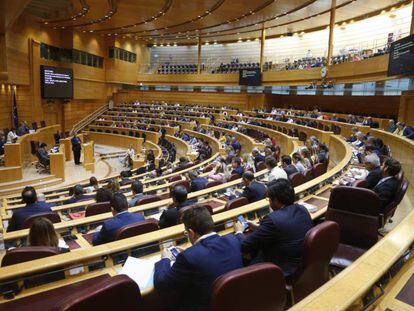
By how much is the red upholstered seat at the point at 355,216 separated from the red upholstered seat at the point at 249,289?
1.45m

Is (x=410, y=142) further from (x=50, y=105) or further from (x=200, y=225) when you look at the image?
(x=50, y=105)

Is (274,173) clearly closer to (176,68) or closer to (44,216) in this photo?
(44,216)

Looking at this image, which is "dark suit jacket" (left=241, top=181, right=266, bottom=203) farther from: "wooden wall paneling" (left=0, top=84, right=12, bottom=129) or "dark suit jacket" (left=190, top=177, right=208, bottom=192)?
"wooden wall paneling" (left=0, top=84, right=12, bottom=129)

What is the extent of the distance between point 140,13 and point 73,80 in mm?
6302

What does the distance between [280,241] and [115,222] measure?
1.46m

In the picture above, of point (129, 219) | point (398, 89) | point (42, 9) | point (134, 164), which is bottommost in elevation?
point (134, 164)

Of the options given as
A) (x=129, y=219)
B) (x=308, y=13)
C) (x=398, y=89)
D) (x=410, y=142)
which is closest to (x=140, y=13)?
(x=308, y=13)

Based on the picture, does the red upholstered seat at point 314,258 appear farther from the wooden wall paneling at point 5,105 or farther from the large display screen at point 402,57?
the wooden wall paneling at point 5,105

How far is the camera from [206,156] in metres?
12.3

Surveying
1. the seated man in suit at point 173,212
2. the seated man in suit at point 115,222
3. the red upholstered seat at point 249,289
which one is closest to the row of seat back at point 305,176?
the seated man in suit at point 173,212

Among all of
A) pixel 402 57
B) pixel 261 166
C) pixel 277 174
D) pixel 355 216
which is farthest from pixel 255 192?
pixel 402 57

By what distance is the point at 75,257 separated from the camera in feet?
7.16

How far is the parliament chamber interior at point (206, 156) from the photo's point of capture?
1.97 meters

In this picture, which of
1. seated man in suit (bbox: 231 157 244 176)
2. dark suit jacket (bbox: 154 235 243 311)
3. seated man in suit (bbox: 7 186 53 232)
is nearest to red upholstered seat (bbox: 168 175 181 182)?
seated man in suit (bbox: 231 157 244 176)
